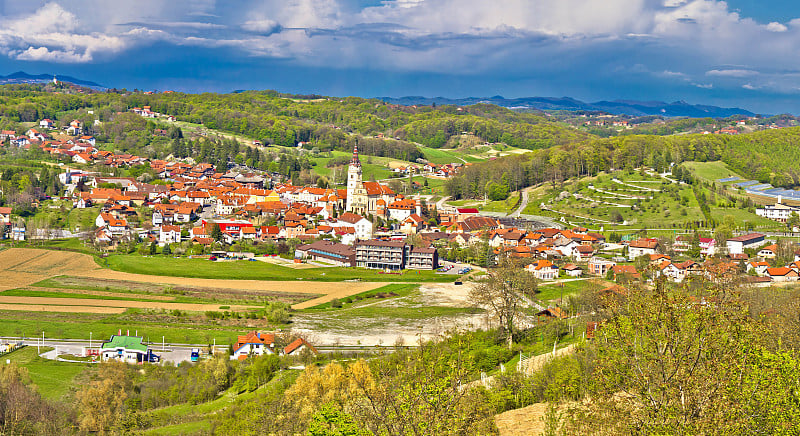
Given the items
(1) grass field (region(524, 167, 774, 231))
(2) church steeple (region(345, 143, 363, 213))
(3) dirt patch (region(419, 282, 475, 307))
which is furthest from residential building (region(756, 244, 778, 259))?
(2) church steeple (region(345, 143, 363, 213))

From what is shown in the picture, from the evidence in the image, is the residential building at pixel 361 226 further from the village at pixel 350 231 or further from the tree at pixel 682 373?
the tree at pixel 682 373

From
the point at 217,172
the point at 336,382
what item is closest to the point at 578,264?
the point at 336,382

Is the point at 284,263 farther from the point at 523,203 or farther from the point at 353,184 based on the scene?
the point at 523,203

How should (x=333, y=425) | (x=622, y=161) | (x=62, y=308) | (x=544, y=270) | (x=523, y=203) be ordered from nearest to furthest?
1. (x=333, y=425)
2. (x=62, y=308)
3. (x=544, y=270)
4. (x=523, y=203)
5. (x=622, y=161)

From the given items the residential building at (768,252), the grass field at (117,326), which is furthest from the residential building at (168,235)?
the residential building at (768,252)

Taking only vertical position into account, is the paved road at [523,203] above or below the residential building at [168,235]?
above

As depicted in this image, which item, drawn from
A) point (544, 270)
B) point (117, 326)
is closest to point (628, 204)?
point (544, 270)
